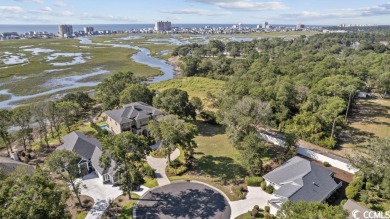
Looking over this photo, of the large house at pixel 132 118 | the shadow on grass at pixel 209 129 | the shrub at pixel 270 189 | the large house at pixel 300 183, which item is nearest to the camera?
the large house at pixel 300 183

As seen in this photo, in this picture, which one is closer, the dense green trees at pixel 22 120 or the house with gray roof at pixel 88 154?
the house with gray roof at pixel 88 154

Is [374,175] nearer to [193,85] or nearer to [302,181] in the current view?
[302,181]

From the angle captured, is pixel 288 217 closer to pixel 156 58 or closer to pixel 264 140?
Result: pixel 264 140

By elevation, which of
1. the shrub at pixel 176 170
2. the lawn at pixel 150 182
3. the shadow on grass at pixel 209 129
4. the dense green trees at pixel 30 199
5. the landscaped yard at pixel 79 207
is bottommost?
the landscaped yard at pixel 79 207

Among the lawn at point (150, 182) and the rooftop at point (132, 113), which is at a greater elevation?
the rooftop at point (132, 113)

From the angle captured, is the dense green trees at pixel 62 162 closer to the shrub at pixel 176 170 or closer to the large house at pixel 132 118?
the shrub at pixel 176 170

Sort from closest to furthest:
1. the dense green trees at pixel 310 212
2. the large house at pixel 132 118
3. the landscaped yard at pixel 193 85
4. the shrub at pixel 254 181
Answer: the dense green trees at pixel 310 212, the shrub at pixel 254 181, the large house at pixel 132 118, the landscaped yard at pixel 193 85

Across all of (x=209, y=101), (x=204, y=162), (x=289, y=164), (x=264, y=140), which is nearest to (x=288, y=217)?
(x=289, y=164)

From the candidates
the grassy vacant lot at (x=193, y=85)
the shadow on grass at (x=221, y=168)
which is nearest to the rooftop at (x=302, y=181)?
the shadow on grass at (x=221, y=168)
